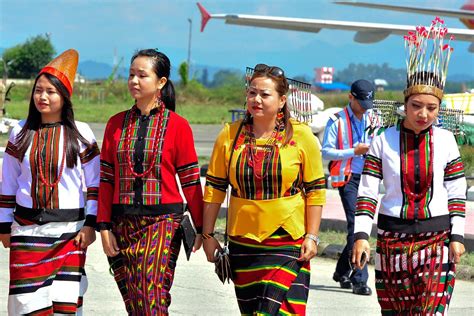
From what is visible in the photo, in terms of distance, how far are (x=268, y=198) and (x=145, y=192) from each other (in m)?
0.67

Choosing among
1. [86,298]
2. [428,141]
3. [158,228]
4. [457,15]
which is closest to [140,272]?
[158,228]

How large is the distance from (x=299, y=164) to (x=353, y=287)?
3691 millimetres

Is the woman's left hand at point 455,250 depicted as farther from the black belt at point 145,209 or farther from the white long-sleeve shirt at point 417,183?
the black belt at point 145,209

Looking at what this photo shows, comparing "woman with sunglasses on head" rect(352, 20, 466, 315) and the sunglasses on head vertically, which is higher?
the sunglasses on head

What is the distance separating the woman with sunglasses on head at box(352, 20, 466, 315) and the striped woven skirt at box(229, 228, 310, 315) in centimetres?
31

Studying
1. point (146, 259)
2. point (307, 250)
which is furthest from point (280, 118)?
point (146, 259)

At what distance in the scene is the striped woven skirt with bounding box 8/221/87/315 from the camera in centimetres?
598

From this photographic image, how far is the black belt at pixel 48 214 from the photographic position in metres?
6.03

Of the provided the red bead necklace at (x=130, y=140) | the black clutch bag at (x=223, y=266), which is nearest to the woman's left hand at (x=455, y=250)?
the black clutch bag at (x=223, y=266)

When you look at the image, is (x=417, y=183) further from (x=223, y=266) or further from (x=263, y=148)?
(x=223, y=266)

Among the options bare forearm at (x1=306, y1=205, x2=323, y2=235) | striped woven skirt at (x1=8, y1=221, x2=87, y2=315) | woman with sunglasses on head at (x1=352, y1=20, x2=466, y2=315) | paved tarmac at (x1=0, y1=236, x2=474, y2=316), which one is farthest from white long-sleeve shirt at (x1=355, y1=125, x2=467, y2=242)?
paved tarmac at (x1=0, y1=236, x2=474, y2=316)

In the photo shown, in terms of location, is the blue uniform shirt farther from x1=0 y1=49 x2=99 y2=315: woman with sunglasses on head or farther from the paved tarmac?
x1=0 y1=49 x2=99 y2=315: woman with sunglasses on head

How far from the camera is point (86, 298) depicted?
8.70m

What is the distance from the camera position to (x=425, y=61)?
5.81 m
